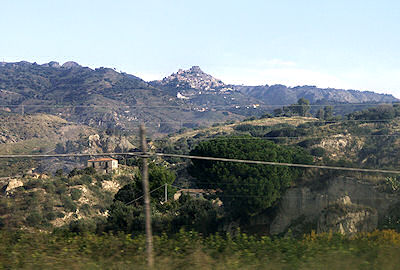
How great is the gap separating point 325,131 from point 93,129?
2230cm

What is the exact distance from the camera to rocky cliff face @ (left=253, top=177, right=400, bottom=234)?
686 cm

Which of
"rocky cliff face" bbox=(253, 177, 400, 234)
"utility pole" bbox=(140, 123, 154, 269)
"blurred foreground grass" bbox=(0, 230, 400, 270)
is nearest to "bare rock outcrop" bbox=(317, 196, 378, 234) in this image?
"rocky cliff face" bbox=(253, 177, 400, 234)

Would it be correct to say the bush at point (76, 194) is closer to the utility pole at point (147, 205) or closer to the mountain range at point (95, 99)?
the mountain range at point (95, 99)

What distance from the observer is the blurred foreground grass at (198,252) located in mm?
4301

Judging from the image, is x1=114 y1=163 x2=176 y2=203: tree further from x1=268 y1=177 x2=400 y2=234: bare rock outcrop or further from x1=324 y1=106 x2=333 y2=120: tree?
x1=324 y1=106 x2=333 y2=120: tree

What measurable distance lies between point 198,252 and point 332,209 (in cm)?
363

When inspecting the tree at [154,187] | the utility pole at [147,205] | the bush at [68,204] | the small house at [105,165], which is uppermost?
the utility pole at [147,205]

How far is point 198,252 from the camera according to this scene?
4.60 metres

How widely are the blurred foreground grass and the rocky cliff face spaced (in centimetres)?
146

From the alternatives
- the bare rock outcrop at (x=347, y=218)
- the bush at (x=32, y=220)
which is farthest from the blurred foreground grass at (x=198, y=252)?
the bush at (x=32, y=220)

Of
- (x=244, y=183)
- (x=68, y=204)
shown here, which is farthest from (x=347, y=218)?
(x=68, y=204)

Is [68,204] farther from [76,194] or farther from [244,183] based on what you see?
[244,183]

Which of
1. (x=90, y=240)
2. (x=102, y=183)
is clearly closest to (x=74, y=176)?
(x=102, y=183)

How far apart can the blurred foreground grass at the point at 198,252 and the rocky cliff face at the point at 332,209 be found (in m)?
1.46
